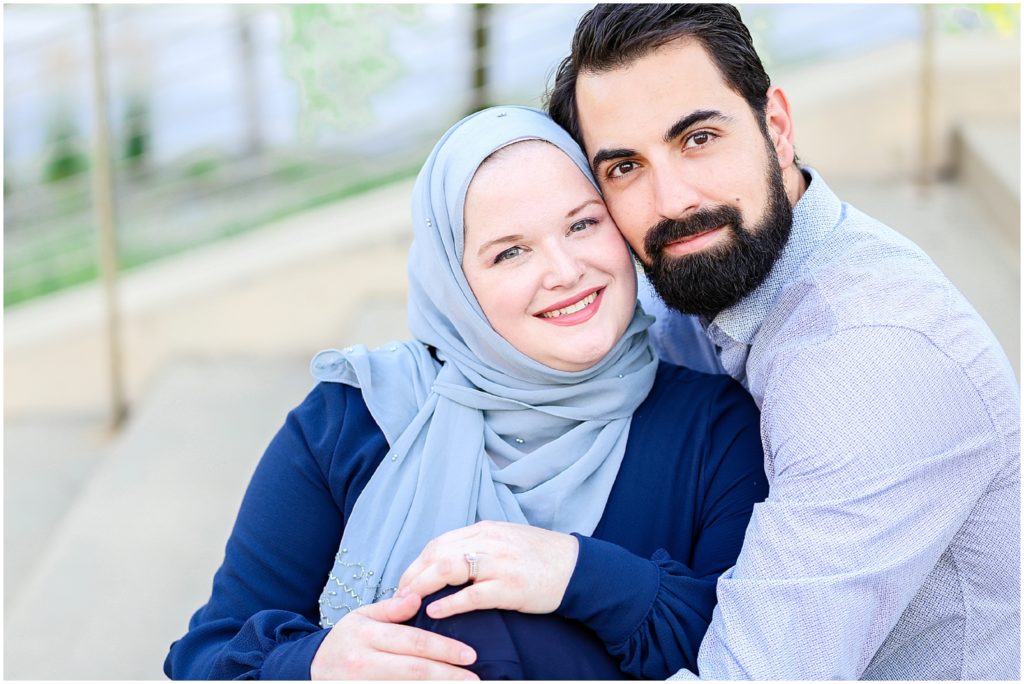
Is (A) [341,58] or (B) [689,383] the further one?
(A) [341,58]

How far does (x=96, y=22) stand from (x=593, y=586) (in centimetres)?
308

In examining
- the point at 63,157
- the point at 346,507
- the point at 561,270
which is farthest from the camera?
the point at 63,157

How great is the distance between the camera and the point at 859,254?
1980 mm

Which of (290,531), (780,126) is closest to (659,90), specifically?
(780,126)

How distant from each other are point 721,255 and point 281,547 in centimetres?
91

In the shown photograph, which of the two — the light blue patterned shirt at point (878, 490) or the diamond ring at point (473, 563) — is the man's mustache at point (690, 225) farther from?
the diamond ring at point (473, 563)

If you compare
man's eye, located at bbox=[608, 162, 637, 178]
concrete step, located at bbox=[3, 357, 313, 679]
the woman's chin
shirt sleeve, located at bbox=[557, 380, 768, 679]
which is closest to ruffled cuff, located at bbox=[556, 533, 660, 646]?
shirt sleeve, located at bbox=[557, 380, 768, 679]

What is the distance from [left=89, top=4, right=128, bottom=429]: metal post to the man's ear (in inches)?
105

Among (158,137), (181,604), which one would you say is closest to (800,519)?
(181,604)

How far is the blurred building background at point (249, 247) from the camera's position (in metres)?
3.56

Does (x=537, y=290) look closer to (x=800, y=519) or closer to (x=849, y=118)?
(x=800, y=519)

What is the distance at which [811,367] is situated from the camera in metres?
Answer: 1.83

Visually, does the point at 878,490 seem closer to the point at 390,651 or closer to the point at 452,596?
the point at 452,596

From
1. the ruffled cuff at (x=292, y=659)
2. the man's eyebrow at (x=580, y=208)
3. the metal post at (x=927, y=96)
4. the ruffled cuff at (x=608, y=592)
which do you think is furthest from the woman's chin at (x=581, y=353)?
the metal post at (x=927, y=96)
